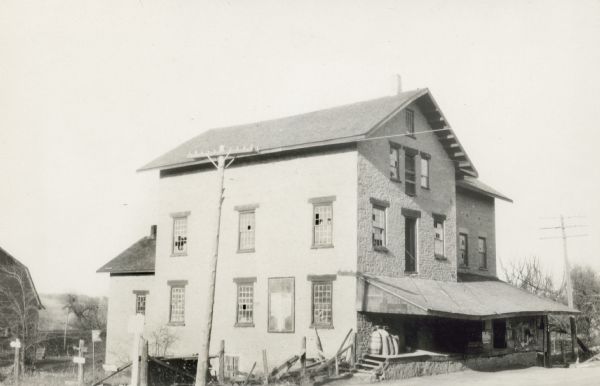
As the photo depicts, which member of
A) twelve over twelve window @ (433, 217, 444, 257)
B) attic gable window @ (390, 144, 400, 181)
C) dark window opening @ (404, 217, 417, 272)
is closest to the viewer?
attic gable window @ (390, 144, 400, 181)

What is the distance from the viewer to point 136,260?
3394 centimetres

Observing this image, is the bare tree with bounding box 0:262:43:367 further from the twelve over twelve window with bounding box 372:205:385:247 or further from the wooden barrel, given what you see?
the twelve over twelve window with bounding box 372:205:385:247

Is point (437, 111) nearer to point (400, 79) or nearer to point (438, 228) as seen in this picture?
point (400, 79)

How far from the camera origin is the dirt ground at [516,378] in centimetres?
2222

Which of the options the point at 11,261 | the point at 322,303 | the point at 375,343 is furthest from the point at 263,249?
the point at 11,261

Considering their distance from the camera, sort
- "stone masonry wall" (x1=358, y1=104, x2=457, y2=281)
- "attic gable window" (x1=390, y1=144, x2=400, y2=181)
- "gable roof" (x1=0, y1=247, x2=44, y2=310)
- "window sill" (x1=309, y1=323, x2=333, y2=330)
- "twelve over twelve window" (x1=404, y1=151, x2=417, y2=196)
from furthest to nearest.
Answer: "gable roof" (x1=0, y1=247, x2=44, y2=310)
"twelve over twelve window" (x1=404, y1=151, x2=417, y2=196)
"attic gable window" (x1=390, y1=144, x2=400, y2=181)
"stone masonry wall" (x1=358, y1=104, x2=457, y2=281)
"window sill" (x1=309, y1=323, x2=333, y2=330)

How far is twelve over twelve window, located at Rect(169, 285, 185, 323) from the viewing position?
30047 millimetres

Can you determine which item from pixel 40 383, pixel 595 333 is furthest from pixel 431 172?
pixel 595 333

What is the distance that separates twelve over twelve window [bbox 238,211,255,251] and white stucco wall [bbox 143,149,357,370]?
26cm

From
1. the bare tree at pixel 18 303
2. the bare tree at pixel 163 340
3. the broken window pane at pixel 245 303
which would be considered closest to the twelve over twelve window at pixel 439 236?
the broken window pane at pixel 245 303

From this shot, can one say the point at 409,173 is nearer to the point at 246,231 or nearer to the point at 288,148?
the point at 288,148

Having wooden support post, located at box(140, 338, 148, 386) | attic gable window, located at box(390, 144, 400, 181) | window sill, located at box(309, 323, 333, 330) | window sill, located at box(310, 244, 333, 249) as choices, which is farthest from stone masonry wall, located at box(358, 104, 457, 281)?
wooden support post, located at box(140, 338, 148, 386)

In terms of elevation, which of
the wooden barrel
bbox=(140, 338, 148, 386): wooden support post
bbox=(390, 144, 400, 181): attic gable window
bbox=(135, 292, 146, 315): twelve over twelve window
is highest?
bbox=(390, 144, 400, 181): attic gable window

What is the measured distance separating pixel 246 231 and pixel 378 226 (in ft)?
18.2
